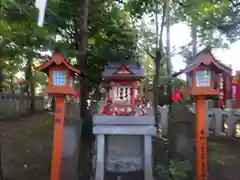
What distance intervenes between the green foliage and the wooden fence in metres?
9.98

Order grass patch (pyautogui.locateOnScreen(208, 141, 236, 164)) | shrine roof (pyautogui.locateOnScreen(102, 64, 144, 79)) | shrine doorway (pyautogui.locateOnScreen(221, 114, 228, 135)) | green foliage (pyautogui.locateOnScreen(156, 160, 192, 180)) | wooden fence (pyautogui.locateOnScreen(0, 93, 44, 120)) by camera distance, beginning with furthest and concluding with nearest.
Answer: wooden fence (pyautogui.locateOnScreen(0, 93, 44, 120)) → shrine doorway (pyautogui.locateOnScreen(221, 114, 228, 135)) → grass patch (pyautogui.locateOnScreen(208, 141, 236, 164)) → shrine roof (pyautogui.locateOnScreen(102, 64, 144, 79)) → green foliage (pyautogui.locateOnScreen(156, 160, 192, 180))

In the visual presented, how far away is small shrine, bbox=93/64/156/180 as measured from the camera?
244 inches

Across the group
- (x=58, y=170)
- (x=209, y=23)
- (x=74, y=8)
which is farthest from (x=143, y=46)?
(x=58, y=170)

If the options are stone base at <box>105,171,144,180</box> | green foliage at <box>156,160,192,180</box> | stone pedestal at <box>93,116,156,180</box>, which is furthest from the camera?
stone base at <box>105,171,144,180</box>

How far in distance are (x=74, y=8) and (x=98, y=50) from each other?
1243mm

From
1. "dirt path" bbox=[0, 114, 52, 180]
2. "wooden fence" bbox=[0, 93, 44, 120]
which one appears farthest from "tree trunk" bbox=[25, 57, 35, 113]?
"dirt path" bbox=[0, 114, 52, 180]

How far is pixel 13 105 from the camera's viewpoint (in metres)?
15.2

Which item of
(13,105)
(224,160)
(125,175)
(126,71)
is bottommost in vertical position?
(125,175)

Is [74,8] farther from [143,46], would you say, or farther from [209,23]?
[209,23]

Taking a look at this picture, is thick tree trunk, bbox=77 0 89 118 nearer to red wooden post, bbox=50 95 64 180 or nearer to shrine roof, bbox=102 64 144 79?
shrine roof, bbox=102 64 144 79

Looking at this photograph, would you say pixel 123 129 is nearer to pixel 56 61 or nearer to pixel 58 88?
pixel 58 88

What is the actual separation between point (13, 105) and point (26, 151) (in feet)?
24.6

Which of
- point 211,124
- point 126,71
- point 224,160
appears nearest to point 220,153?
point 224,160

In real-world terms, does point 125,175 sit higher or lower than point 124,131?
lower
